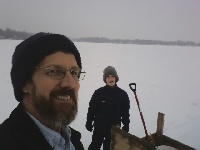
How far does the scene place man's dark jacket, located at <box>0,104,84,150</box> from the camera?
4.08ft

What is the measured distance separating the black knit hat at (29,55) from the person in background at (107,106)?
2.59 m

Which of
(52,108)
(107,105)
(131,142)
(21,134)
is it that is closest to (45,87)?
(52,108)

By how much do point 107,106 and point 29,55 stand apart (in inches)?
113

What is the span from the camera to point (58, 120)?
5.03 ft

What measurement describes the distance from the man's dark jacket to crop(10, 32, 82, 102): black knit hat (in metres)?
0.18

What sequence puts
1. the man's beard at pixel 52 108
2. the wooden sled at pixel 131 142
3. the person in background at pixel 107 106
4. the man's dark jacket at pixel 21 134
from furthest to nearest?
1. the person in background at pixel 107 106
2. the wooden sled at pixel 131 142
3. the man's beard at pixel 52 108
4. the man's dark jacket at pixel 21 134

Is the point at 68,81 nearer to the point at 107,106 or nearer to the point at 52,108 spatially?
the point at 52,108

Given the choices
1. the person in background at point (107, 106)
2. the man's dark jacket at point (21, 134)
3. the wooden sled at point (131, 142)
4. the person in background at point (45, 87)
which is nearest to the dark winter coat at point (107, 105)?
the person in background at point (107, 106)

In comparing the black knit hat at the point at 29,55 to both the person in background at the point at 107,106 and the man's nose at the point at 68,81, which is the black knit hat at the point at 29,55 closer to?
the man's nose at the point at 68,81

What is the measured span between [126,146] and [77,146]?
4.84 ft

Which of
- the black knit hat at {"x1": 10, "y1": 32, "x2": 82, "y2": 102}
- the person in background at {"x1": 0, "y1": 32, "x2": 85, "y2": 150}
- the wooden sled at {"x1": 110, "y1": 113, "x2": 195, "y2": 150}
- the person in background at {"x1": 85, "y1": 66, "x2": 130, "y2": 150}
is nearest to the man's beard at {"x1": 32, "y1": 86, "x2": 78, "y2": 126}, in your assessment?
the person in background at {"x1": 0, "y1": 32, "x2": 85, "y2": 150}

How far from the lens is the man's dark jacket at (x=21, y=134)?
4.08 feet

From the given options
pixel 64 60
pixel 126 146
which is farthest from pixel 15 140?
pixel 126 146

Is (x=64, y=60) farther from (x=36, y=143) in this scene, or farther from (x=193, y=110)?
(x=193, y=110)
